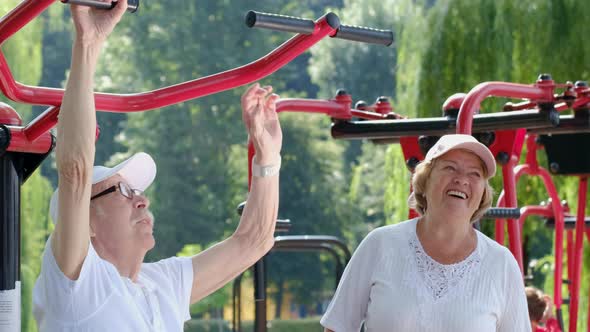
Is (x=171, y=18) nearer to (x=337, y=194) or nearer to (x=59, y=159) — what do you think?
(x=337, y=194)

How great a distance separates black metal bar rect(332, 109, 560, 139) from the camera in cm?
517

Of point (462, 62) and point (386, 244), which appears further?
point (462, 62)

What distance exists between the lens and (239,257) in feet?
11.1

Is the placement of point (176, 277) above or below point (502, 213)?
below

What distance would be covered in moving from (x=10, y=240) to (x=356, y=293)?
3.03 feet

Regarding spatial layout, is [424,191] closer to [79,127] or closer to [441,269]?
[441,269]

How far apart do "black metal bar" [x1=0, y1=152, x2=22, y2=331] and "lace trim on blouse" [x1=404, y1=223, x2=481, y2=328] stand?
1.02 metres

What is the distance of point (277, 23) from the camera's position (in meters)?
3.01

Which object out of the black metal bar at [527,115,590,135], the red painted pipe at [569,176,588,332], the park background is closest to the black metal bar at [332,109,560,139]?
the black metal bar at [527,115,590,135]

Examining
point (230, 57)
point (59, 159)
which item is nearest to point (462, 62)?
point (59, 159)

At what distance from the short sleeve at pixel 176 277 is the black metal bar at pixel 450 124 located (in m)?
2.12

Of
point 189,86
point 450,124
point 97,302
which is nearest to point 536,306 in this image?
point 450,124

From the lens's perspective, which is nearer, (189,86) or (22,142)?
(189,86)

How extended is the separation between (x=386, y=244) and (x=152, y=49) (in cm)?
3286
